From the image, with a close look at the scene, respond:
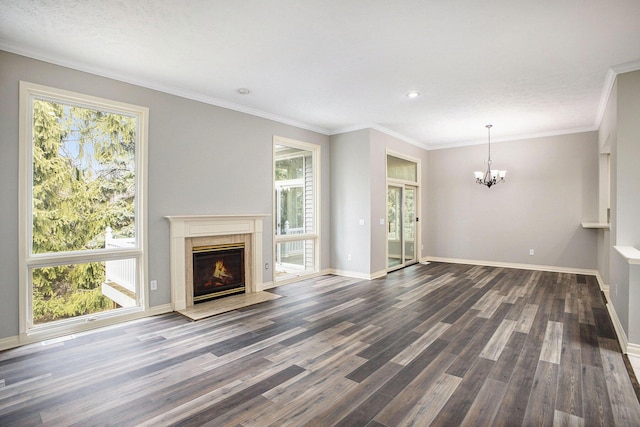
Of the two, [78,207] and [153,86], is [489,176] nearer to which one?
[153,86]

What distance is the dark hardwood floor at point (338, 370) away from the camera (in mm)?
2145

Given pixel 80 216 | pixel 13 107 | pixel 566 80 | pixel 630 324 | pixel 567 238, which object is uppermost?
pixel 566 80

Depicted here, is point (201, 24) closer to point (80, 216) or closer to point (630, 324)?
point (80, 216)

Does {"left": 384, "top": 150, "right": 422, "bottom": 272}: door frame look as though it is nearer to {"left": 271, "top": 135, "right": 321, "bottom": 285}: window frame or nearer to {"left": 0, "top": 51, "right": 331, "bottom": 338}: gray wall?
{"left": 271, "top": 135, "right": 321, "bottom": 285}: window frame

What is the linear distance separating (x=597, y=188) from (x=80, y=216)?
27.3ft

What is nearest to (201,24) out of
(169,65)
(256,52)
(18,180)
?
(256,52)

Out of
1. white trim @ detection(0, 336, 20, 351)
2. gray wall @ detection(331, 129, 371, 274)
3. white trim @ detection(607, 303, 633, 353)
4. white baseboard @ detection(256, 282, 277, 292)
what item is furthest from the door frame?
white trim @ detection(0, 336, 20, 351)

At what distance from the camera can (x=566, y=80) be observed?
403 centimetres

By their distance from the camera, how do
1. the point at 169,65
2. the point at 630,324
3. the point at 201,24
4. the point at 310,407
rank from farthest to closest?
the point at 169,65, the point at 630,324, the point at 201,24, the point at 310,407

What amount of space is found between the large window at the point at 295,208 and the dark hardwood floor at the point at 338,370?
1.66 meters

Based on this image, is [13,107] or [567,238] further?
[567,238]

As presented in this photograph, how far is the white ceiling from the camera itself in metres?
2.61

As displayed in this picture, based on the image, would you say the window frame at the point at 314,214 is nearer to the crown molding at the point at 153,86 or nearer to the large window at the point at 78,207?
the crown molding at the point at 153,86

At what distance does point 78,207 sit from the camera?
3676mm
